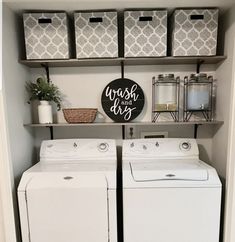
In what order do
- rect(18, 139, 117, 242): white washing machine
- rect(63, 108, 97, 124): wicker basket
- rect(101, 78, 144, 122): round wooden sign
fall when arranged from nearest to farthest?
1. rect(18, 139, 117, 242): white washing machine
2. rect(63, 108, 97, 124): wicker basket
3. rect(101, 78, 144, 122): round wooden sign

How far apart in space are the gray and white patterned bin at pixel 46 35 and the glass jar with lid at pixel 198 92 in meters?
1.04

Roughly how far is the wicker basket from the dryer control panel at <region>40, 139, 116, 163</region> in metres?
0.18

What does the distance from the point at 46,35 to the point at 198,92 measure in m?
1.29

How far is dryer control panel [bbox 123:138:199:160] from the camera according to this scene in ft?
5.72

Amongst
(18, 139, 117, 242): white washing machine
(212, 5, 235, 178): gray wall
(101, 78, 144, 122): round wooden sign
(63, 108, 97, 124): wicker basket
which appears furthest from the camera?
(101, 78, 144, 122): round wooden sign

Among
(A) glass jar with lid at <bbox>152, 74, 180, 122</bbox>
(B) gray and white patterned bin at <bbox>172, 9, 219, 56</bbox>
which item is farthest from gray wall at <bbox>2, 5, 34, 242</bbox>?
(B) gray and white patterned bin at <bbox>172, 9, 219, 56</bbox>

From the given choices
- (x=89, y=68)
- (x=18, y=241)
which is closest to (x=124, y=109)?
(x=89, y=68)

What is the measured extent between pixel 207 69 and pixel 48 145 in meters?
1.55

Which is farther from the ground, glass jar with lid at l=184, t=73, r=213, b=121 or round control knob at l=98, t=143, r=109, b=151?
glass jar with lid at l=184, t=73, r=213, b=121

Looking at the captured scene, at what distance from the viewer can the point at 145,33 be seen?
1.58 metres

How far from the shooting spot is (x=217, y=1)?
147 centimetres

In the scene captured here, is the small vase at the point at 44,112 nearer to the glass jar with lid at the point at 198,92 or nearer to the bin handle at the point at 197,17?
the glass jar with lid at the point at 198,92

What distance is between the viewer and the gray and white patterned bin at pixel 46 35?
1568 millimetres

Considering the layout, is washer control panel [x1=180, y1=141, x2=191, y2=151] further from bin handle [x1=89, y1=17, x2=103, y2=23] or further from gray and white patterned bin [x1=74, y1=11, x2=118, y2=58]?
bin handle [x1=89, y1=17, x2=103, y2=23]
